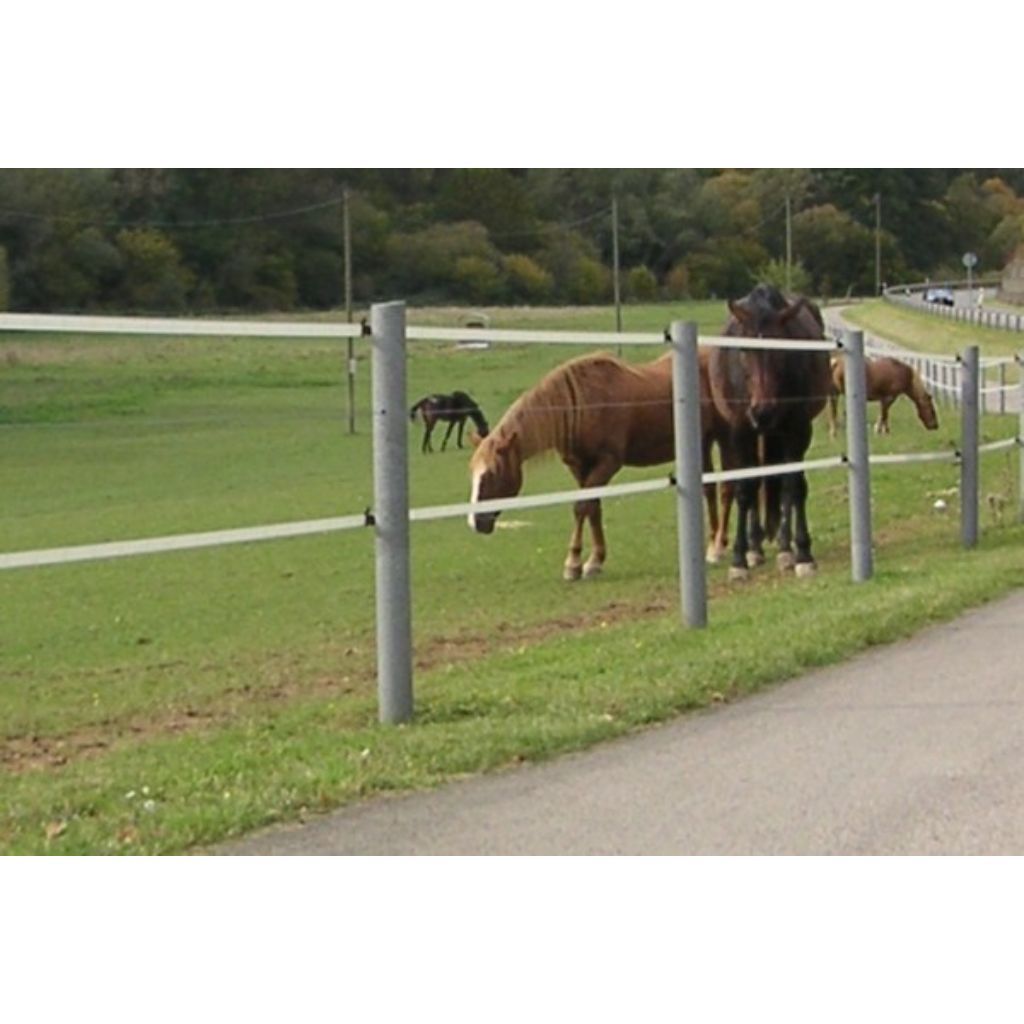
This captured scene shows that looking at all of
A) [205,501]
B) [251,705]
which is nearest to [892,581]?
[251,705]

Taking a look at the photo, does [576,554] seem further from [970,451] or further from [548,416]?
[970,451]

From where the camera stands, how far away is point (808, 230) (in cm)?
8331

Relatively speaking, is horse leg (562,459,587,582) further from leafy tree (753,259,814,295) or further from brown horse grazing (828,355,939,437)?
leafy tree (753,259,814,295)

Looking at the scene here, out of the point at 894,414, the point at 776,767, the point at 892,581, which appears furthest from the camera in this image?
the point at 894,414

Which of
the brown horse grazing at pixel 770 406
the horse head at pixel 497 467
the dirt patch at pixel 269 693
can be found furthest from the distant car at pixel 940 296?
the dirt patch at pixel 269 693

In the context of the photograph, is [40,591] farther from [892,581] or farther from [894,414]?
[894,414]

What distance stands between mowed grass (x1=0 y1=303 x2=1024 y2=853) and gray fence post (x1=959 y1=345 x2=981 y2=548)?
28 centimetres

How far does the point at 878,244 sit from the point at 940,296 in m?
11.9

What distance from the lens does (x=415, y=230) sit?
56531mm

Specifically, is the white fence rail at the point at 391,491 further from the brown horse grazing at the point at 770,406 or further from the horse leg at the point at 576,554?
the horse leg at the point at 576,554

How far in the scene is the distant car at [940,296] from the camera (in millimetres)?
85875

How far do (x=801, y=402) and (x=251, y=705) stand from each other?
618 cm

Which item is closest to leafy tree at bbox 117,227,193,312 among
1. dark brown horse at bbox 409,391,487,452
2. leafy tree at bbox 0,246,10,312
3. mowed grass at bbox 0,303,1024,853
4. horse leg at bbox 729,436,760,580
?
leafy tree at bbox 0,246,10,312

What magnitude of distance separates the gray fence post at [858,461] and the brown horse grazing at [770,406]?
154cm
